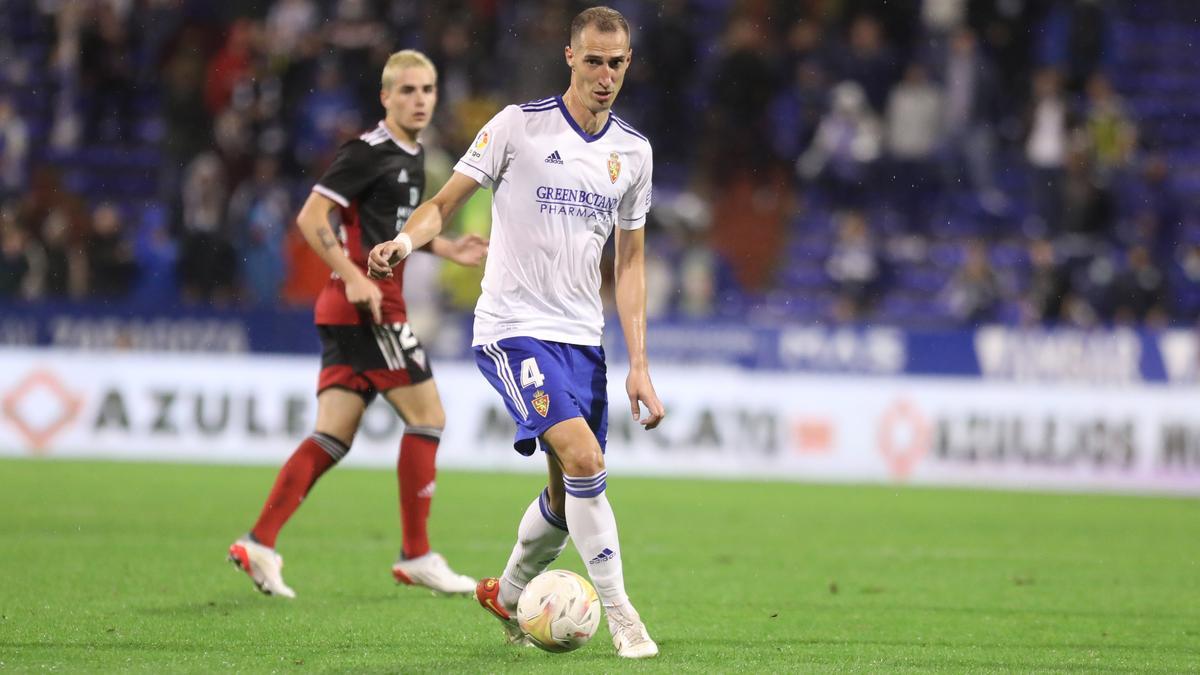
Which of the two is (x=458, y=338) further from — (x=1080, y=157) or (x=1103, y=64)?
(x=1103, y=64)

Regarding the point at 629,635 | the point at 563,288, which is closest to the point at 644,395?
the point at 563,288

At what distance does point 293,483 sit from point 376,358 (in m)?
0.69

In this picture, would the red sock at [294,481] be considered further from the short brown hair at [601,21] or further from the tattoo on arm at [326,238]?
the short brown hair at [601,21]

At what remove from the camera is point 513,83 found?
Answer: 1977cm

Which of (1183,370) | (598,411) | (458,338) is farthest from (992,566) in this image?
(458,338)

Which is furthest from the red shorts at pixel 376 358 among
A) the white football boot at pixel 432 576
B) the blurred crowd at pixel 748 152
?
the blurred crowd at pixel 748 152

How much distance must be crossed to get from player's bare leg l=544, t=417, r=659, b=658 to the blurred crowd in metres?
11.2

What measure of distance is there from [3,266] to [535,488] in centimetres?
754

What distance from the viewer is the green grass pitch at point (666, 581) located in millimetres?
5922

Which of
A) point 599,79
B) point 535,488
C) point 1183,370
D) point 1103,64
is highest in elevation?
point 1103,64

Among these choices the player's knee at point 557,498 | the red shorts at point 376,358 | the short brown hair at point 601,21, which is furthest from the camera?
the red shorts at point 376,358

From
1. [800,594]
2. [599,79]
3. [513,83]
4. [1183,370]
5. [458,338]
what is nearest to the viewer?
[599,79]

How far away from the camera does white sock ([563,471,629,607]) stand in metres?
5.83

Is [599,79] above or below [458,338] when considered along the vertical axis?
above
